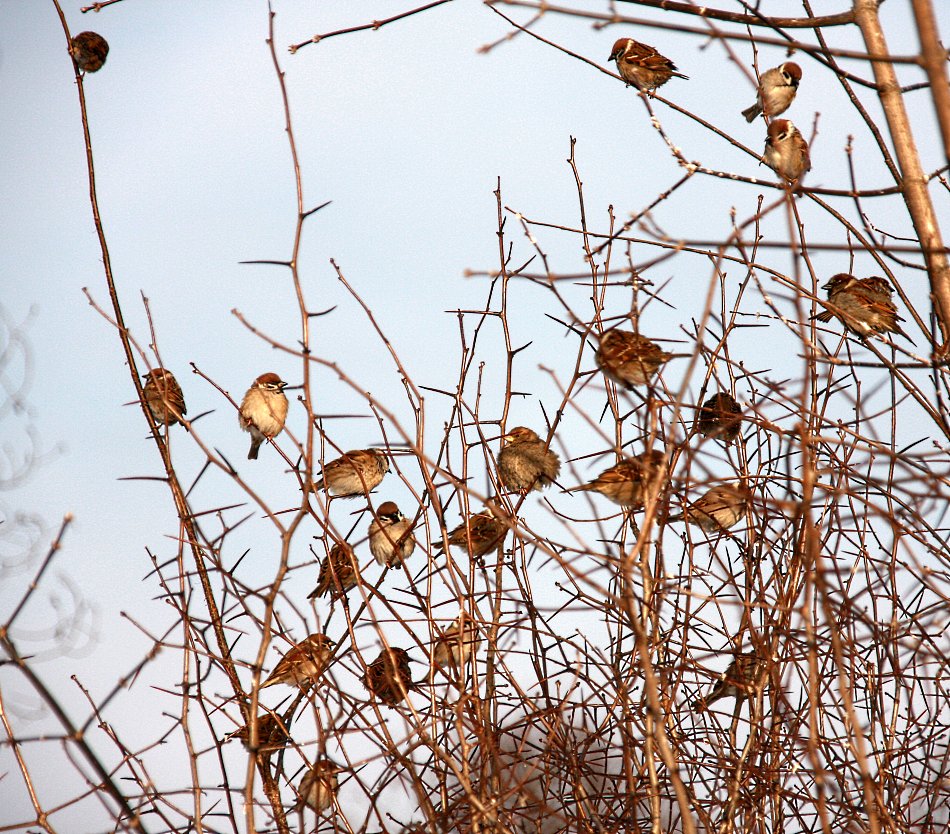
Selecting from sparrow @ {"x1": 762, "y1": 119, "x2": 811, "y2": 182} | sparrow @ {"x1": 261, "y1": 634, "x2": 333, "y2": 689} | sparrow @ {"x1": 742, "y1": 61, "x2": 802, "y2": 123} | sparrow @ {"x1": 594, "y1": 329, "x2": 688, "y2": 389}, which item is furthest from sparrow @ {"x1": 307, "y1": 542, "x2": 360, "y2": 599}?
sparrow @ {"x1": 742, "y1": 61, "x2": 802, "y2": 123}

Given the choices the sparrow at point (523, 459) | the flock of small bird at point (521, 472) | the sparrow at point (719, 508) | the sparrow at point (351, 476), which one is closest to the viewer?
the sparrow at point (719, 508)

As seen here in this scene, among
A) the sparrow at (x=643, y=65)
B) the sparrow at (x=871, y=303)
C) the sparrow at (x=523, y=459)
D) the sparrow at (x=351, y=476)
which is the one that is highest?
the sparrow at (x=643, y=65)

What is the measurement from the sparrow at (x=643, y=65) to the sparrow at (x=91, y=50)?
2.99 metres

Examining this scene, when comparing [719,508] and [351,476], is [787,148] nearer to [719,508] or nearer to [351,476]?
[719,508]

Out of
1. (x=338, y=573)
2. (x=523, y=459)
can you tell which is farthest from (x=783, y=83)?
(x=338, y=573)

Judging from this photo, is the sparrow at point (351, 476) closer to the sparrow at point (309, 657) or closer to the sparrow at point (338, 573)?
the sparrow at point (338, 573)

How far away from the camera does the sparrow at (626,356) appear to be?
7.87 feet

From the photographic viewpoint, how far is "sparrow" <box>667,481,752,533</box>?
1891 millimetres

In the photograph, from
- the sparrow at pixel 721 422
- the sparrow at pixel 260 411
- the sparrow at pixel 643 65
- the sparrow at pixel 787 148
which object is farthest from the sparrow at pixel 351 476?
the sparrow at pixel 643 65

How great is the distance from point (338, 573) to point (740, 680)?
142 centimetres

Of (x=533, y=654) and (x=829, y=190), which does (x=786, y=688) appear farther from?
(x=829, y=190)

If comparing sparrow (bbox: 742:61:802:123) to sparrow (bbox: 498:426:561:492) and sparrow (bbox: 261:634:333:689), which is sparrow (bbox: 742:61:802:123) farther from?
sparrow (bbox: 261:634:333:689)

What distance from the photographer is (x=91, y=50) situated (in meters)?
3.89

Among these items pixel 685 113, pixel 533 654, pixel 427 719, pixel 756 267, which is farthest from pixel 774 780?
pixel 685 113
